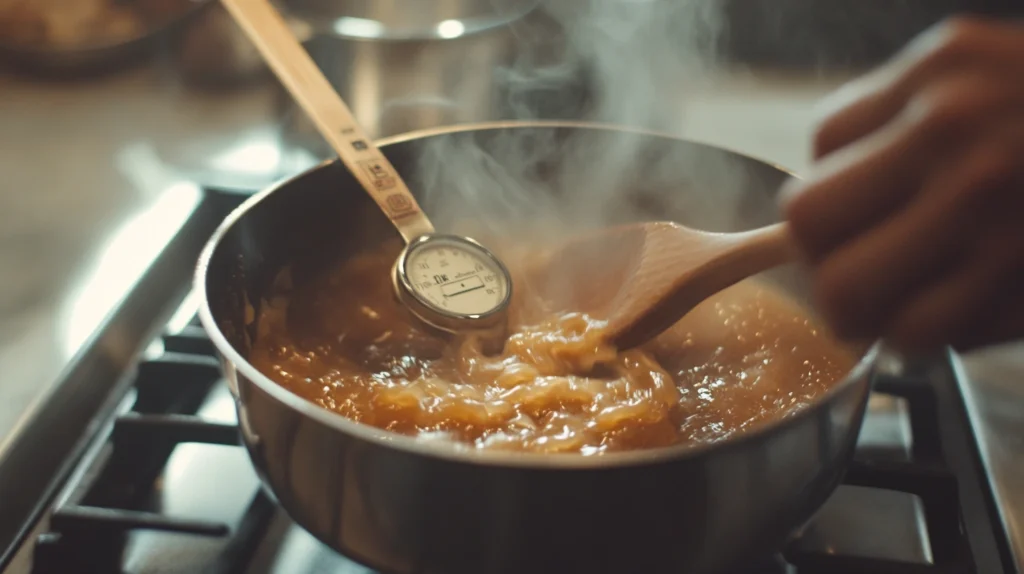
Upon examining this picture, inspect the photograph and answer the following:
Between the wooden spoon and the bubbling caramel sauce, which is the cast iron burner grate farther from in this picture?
the wooden spoon

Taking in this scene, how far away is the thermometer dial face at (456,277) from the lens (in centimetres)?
82

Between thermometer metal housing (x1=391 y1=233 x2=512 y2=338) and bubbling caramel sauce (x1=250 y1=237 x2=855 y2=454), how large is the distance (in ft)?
0.08

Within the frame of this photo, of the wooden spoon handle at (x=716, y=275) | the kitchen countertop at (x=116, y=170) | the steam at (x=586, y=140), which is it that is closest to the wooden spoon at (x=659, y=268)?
the wooden spoon handle at (x=716, y=275)

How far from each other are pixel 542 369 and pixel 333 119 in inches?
12.3

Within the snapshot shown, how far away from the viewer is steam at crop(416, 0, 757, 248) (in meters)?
0.94

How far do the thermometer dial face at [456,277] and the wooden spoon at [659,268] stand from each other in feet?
0.32

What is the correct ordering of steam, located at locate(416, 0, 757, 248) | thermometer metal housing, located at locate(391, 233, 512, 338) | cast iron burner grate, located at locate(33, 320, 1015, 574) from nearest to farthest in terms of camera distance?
1. cast iron burner grate, located at locate(33, 320, 1015, 574)
2. thermometer metal housing, located at locate(391, 233, 512, 338)
3. steam, located at locate(416, 0, 757, 248)

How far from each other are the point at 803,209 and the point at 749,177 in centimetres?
46

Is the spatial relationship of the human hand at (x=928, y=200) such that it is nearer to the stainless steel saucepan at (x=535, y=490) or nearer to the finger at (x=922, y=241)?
the finger at (x=922, y=241)

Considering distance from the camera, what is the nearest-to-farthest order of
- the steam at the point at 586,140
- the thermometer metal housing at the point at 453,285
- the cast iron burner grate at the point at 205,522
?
the cast iron burner grate at the point at 205,522 → the thermometer metal housing at the point at 453,285 → the steam at the point at 586,140

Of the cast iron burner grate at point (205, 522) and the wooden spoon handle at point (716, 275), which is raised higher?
the wooden spoon handle at point (716, 275)

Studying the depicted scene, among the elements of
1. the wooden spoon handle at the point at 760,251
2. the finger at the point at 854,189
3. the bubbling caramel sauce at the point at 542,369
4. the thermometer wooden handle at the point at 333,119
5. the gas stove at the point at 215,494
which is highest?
the thermometer wooden handle at the point at 333,119

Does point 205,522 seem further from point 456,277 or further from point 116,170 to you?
point 116,170

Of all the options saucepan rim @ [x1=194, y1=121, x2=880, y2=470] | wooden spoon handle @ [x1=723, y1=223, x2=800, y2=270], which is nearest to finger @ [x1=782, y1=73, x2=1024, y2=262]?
saucepan rim @ [x1=194, y1=121, x2=880, y2=470]
